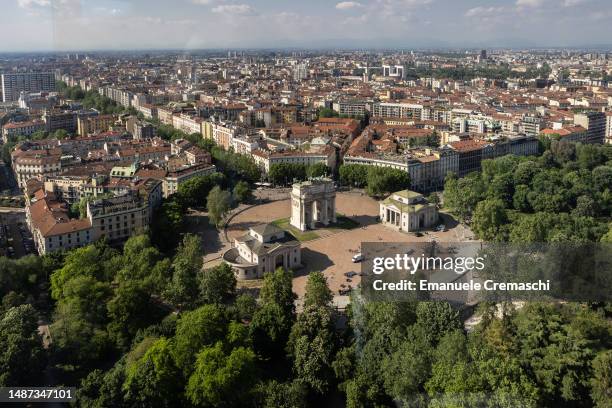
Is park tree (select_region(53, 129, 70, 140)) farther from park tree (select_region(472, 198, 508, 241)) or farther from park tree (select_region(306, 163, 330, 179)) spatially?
park tree (select_region(472, 198, 508, 241))

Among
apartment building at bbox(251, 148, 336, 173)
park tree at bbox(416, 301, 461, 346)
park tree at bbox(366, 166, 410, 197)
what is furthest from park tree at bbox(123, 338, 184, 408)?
apartment building at bbox(251, 148, 336, 173)

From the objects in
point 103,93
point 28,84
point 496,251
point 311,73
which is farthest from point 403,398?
point 311,73

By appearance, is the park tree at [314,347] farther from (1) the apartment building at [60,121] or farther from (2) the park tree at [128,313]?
(1) the apartment building at [60,121]

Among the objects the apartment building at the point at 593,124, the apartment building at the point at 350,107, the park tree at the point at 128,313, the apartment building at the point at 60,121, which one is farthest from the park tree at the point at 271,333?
the apartment building at the point at 350,107

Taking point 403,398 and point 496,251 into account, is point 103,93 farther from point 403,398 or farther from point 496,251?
point 403,398

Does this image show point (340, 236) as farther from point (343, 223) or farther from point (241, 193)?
point (241, 193)

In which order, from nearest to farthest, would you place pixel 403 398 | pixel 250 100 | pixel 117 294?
pixel 403 398
pixel 117 294
pixel 250 100
